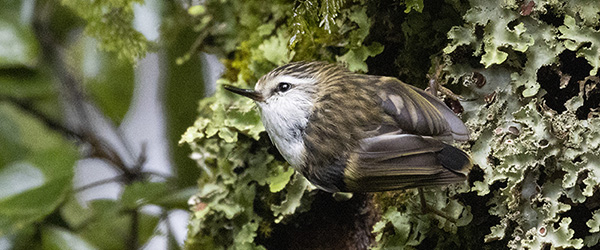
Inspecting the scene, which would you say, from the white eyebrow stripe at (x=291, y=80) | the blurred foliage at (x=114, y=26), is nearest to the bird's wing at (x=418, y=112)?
the white eyebrow stripe at (x=291, y=80)

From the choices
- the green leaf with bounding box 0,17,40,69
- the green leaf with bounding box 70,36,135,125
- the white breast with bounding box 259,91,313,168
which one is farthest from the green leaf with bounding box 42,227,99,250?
the white breast with bounding box 259,91,313,168

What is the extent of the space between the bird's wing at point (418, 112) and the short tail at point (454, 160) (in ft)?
0.12

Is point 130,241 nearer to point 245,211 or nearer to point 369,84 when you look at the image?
point 245,211

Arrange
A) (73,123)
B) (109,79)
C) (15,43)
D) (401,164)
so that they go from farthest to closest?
(73,123), (109,79), (15,43), (401,164)

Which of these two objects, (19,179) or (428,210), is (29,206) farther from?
(428,210)

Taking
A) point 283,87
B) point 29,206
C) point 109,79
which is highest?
point 283,87

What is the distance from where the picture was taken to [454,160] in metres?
1.00

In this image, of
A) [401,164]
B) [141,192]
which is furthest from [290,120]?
[141,192]

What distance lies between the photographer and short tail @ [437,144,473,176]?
991 millimetres

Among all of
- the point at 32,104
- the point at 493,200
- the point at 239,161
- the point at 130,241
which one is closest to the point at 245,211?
the point at 239,161

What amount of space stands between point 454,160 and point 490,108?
0.58 ft

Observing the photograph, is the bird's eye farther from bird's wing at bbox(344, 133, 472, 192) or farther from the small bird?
bird's wing at bbox(344, 133, 472, 192)

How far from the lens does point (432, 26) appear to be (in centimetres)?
124

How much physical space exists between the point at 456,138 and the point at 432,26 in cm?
29
